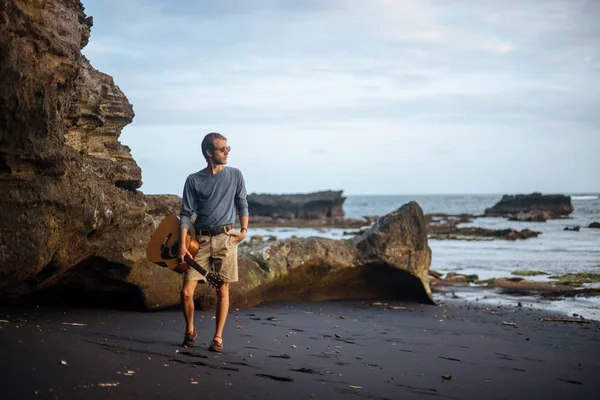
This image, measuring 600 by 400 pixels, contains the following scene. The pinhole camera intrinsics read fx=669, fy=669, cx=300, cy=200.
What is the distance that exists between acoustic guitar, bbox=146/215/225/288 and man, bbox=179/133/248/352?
74 mm

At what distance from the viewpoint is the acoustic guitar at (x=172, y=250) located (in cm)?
637

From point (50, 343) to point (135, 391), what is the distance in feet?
4.02

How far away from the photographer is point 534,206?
Result: 228 ft

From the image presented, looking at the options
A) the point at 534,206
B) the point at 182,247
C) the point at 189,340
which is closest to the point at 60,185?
the point at 182,247

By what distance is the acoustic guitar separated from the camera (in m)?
6.37

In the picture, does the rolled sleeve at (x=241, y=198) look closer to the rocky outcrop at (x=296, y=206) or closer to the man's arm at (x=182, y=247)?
the man's arm at (x=182, y=247)

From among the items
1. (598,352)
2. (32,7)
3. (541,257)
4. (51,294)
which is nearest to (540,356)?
(598,352)

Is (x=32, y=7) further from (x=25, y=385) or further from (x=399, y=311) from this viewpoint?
(x=399, y=311)

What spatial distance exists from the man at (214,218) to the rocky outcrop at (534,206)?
6019cm

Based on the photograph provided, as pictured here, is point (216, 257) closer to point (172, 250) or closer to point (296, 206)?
point (172, 250)

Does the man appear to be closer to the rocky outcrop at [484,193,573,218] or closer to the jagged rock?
the jagged rock

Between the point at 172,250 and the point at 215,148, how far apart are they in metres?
1.11

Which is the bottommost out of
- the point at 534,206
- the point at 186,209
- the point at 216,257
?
the point at 216,257

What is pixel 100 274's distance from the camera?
8297mm
